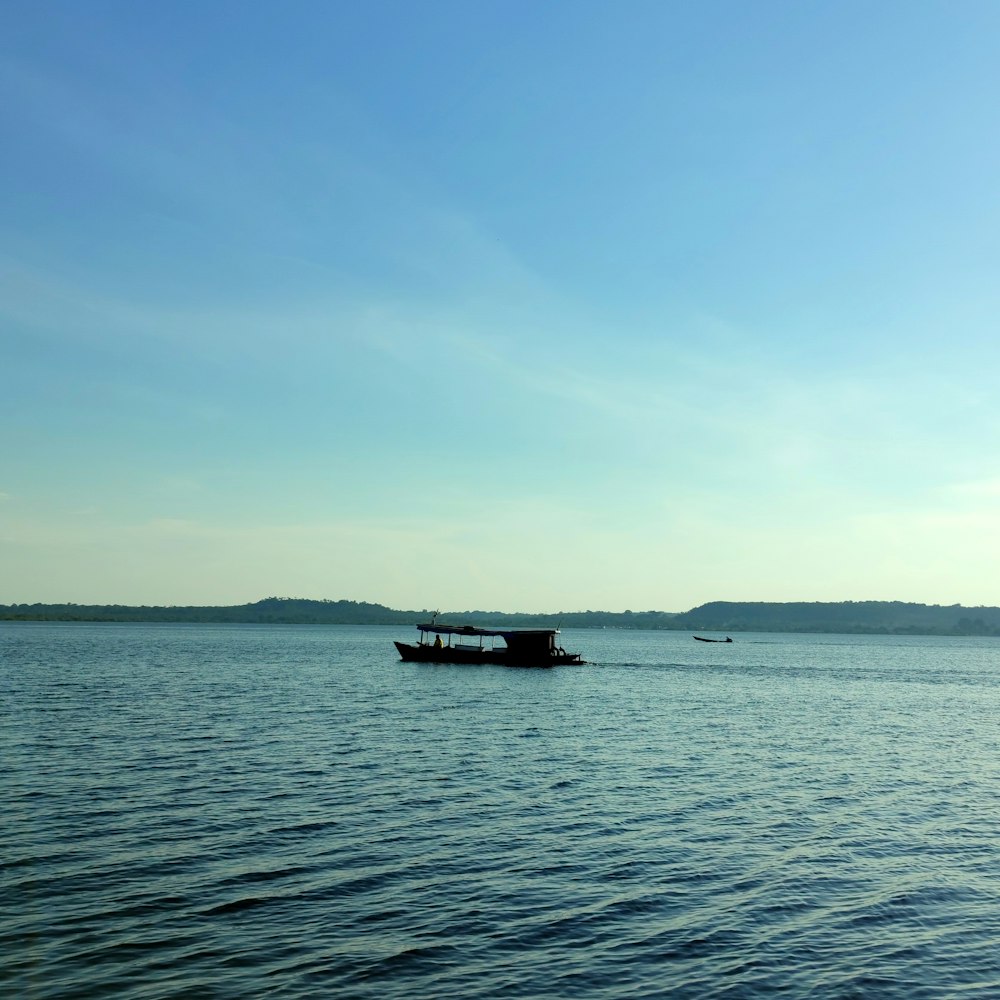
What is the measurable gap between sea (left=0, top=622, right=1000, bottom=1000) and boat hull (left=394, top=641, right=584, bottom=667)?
193ft

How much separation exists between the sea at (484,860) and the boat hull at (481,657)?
5894 centimetres

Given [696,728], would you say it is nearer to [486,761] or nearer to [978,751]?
[978,751]

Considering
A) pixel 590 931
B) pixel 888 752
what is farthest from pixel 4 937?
pixel 888 752

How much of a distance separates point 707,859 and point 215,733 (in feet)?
103

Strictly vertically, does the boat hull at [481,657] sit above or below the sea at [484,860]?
above

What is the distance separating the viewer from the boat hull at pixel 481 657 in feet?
374

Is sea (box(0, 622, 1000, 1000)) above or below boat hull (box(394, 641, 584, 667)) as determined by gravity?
below

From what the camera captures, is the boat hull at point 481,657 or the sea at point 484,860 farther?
the boat hull at point 481,657

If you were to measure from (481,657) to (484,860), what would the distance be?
90444mm

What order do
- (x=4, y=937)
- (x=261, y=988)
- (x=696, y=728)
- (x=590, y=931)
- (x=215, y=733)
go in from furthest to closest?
(x=696, y=728), (x=215, y=733), (x=590, y=931), (x=4, y=937), (x=261, y=988)

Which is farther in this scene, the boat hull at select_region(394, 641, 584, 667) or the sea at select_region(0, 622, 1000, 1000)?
the boat hull at select_region(394, 641, 584, 667)

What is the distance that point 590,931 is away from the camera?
19.3 m

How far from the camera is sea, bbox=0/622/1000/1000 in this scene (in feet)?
56.2

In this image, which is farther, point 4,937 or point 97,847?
point 97,847
